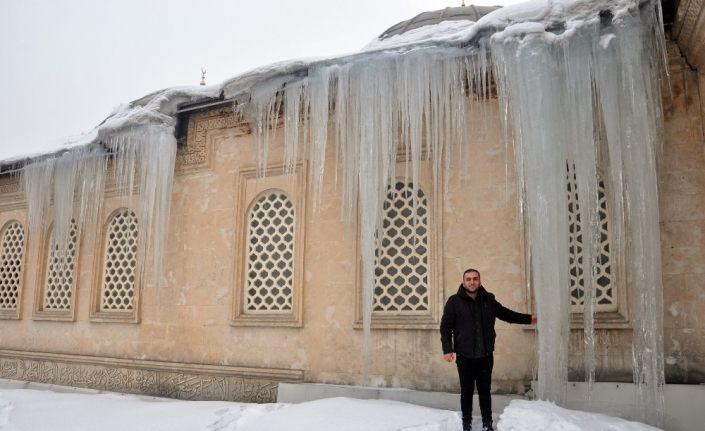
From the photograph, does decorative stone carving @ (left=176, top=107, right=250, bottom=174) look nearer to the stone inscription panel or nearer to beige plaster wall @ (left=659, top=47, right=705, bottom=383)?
the stone inscription panel

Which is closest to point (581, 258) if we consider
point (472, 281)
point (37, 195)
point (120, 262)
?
point (472, 281)

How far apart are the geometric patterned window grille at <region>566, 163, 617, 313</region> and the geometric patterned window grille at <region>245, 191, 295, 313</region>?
10.7 feet

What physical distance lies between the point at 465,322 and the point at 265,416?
244cm

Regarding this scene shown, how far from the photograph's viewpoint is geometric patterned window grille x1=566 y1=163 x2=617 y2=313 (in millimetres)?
5367

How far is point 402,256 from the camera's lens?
626cm

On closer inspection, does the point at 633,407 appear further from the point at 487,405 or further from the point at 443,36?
the point at 443,36

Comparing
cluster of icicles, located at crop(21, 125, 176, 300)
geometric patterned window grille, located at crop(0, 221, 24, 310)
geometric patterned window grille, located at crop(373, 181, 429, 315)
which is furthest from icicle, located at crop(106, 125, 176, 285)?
geometric patterned window grille, located at crop(0, 221, 24, 310)

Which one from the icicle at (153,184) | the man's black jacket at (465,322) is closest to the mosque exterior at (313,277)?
the icicle at (153,184)

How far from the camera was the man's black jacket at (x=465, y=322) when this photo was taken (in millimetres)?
4223

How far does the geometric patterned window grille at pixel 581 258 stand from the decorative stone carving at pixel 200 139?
4.45 meters

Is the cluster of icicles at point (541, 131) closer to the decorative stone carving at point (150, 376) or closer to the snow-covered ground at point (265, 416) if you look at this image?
the snow-covered ground at point (265, 416)

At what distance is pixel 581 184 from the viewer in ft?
16.7

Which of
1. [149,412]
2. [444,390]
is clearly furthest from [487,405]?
[149,412]

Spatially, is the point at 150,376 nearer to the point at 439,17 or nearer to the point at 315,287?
the point at 315,287
